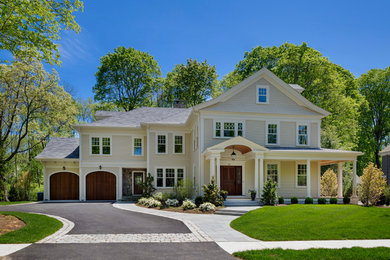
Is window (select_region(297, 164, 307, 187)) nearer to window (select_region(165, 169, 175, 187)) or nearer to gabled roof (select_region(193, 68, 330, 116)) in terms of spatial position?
gabled roof (select_region(193, 68, 330, 116))

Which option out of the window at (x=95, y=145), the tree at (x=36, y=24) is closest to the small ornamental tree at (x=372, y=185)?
the tree at (x=36, y=24)

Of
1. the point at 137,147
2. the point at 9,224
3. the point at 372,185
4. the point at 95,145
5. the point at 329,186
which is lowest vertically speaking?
the point at 329,186

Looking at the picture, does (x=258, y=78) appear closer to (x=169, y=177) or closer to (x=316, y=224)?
(x=169, y=177)

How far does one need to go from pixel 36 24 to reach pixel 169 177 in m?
14.6

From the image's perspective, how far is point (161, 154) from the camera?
2389 cm

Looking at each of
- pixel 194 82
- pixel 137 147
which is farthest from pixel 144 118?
pixel 194 82

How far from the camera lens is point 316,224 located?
11.0 m

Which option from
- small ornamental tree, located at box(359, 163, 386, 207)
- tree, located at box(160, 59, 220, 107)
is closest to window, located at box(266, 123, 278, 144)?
small ornamental tree, located at box(359, 163, 386, 207)

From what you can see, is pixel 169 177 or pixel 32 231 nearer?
pixel 32 231

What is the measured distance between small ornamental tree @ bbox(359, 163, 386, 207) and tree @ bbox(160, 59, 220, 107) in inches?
983

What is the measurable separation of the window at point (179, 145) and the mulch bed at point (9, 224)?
12693 millimetres

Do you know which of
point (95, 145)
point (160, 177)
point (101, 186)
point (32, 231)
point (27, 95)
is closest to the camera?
point (32, 231)

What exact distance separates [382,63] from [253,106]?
27.6 m

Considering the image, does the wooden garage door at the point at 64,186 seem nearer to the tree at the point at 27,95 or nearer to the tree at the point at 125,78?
the tree at the point at 27,95
